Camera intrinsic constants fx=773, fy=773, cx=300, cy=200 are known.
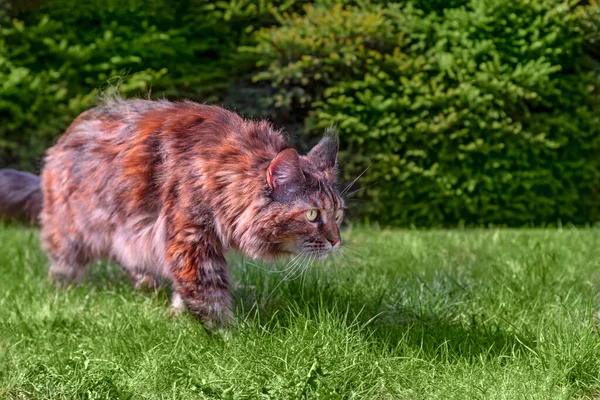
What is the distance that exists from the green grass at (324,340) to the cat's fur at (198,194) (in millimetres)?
288

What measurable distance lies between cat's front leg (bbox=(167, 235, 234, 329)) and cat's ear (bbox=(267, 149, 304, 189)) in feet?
1.74

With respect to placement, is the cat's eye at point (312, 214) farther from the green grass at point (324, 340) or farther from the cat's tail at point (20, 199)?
the cat's tail at point (20, 199)

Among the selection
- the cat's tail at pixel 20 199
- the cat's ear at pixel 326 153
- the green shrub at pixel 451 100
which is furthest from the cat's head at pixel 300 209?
the green shrub at pixel 451 100

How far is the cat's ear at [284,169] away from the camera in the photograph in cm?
354

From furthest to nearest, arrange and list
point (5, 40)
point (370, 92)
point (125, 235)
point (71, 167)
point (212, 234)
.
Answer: point (5, 40), point (370, 92), point (71, 167), point (125, 235), point (212, 234)

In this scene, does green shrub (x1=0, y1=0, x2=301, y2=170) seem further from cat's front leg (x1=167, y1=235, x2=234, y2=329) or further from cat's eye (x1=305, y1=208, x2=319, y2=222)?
cat's eye (x1=305, y1=208, x2=319, y2=222)

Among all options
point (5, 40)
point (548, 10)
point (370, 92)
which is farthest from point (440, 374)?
point (5, 40)

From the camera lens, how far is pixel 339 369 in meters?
3.25

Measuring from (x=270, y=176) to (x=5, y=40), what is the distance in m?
7.35

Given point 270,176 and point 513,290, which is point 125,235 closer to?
point 270,176

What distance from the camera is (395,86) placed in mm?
9305

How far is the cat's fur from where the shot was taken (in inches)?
144

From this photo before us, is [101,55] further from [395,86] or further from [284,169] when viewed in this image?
[284,169]

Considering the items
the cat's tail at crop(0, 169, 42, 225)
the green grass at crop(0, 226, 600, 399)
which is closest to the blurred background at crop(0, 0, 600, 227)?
the cat's tail at crop(0, 169, 42, 225)
